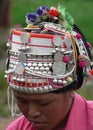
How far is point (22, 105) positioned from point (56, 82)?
0.76 ft

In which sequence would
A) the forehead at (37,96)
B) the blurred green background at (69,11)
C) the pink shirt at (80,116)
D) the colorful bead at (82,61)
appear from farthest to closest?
the blurred green background at (69,11)
the pink shirt at (80,116)
the colorful bead at (82,61)
the forehead at (37,96)

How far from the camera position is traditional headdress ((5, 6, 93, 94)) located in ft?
12.6

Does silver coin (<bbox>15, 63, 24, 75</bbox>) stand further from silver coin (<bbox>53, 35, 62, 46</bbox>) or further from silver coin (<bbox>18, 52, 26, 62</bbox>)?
silver coin (<bbox>53, 35, 62, 46</bbox>)

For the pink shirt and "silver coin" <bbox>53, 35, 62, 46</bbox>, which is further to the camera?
the pink shirt

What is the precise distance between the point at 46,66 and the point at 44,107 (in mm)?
229

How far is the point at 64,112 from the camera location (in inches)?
157

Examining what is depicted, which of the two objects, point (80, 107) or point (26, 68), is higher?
point (26, 68)

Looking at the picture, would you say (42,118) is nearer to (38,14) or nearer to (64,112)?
(64,112)

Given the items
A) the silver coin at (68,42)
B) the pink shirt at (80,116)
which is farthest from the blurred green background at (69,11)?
the silver coin at (68,42)

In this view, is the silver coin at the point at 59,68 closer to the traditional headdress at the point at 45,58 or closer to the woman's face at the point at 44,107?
the traditional headdress at the point at 45,58

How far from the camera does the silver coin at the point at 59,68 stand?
385 centimetres

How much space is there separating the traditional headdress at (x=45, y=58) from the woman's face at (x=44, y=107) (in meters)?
0.04

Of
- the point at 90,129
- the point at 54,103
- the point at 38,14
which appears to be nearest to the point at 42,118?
the point at 54,103

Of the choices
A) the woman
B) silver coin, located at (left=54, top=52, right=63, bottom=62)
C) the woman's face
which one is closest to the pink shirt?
the woman
